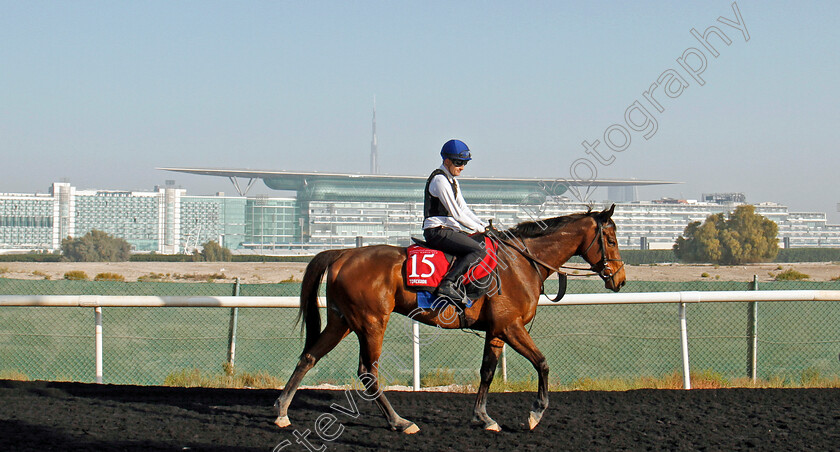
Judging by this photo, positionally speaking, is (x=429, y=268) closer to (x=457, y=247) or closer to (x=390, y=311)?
(x=457, y=247)

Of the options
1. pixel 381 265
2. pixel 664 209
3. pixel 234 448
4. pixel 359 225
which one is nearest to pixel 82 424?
pixel 234 448

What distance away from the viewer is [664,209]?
315 feet

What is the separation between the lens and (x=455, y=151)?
5.21 meters

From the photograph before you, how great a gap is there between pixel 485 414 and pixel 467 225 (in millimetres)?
1294

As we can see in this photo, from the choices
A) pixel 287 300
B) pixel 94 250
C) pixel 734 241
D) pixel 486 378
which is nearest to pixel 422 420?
pixel 486 378

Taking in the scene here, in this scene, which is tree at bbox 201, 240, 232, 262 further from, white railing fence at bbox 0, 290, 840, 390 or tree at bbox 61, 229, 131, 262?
white railing fence at bbox 0, 290, 840, 390

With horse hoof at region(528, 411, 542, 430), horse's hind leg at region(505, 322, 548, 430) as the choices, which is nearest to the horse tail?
horse's hind leg at region(505, 322, 548, 430)

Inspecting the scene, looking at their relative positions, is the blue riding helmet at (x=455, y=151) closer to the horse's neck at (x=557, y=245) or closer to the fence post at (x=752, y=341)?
the horse's neck at (x=557, y=245)

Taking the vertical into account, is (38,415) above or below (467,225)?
below

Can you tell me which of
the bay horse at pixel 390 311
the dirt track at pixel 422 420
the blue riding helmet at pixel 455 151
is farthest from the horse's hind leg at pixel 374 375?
the blue riding helmet at pixel 455 151

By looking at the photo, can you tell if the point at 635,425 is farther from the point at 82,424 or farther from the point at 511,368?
the point at 82,424

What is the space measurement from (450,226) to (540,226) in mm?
827

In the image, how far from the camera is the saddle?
496 cm

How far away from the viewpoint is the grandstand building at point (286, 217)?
9494 centimetres
